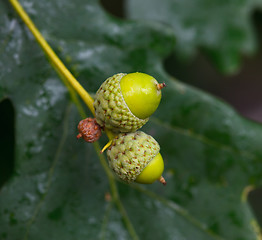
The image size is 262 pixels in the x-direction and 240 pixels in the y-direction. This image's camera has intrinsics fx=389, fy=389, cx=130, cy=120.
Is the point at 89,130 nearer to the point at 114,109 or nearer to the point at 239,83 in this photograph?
the point at 114,109

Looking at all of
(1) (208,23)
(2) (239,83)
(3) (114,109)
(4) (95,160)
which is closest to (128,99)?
(3) (114,109)

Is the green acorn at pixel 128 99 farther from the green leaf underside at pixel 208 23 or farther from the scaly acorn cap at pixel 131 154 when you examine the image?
the green leaf underside at pixel 208 23

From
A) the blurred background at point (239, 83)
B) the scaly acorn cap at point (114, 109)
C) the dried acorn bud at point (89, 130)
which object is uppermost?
the scaly acorn cap at point (114, 109)

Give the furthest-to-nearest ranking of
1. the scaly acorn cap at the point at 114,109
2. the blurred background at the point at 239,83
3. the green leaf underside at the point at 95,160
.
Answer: the blurred background at the point at 239,83 < the green leaf underside at the point at 95,160 < the scaly acorn cap at the point at 114,109

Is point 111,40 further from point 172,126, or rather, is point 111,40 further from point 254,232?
point 254,232

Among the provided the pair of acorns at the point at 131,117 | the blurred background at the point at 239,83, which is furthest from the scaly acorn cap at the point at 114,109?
the blurred background at the point at 239,83

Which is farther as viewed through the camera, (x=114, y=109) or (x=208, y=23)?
(x=208, y=23)
